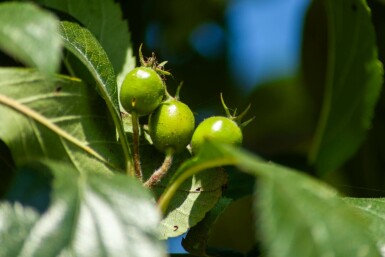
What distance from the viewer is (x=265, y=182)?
3.22 ft

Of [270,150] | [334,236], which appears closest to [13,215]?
[334,236]

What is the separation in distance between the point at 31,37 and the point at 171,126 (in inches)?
15.4

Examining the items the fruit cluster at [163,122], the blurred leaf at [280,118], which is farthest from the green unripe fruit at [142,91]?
Result: the blurred leaf at [280,118]

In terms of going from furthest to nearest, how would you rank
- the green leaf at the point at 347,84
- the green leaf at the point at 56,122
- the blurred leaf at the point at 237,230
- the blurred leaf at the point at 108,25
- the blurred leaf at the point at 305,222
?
1. the blurred leaf at the point at 237,230
2. the green leaf at the point at 347,84
3. the blurred leaf at the point at 108,25
4. the green leaf at the point at 56,122
5. the blurred leaf at the point at 305,222

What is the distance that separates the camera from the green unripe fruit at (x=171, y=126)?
4.53ft

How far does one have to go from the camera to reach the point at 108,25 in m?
1.65

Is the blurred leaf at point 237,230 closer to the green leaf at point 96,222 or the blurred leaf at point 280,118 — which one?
the blurred leaf at point 280,118

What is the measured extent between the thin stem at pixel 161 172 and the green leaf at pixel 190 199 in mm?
27

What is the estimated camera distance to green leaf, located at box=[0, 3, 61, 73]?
101 centimetres

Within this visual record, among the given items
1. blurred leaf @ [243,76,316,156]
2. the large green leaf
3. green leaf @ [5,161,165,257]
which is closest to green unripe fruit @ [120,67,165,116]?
green leaf @ [5,161,165,257]

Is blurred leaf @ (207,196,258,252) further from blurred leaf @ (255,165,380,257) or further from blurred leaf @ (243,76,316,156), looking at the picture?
blurred leaf @ (255,165,380,257)

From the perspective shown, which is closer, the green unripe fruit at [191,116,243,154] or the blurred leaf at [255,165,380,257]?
the blurred leaf at [255,165,380,257]

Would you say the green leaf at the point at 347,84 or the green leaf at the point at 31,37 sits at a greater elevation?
the green leaf at the point at 31,37

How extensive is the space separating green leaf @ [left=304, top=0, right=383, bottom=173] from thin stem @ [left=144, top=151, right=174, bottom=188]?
0.67 metres
